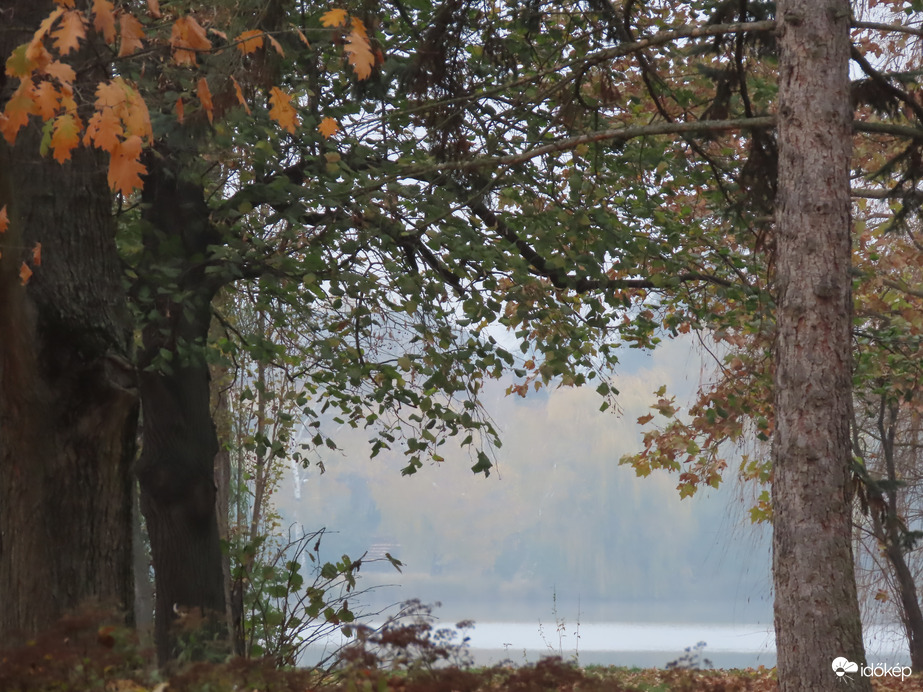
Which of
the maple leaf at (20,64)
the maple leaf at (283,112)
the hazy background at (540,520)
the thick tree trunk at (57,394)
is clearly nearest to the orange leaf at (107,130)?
the maple leaf at (20,64)

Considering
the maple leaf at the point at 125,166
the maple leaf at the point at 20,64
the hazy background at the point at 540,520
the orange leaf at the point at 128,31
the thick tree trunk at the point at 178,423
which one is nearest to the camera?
the maple leaf at the point at 20,64

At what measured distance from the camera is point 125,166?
351 cm

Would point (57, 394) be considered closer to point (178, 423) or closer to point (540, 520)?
point (178, 423)

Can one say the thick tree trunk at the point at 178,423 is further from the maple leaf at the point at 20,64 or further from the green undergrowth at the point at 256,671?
the green undergrowth at the point at 256,671

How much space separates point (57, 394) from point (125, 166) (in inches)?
88.0

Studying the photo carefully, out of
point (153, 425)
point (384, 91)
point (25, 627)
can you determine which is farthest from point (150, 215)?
point (25, 627)

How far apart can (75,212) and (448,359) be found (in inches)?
122

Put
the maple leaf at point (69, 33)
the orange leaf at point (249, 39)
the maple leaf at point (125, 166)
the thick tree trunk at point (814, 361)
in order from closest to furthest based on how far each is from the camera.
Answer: the maple leaf at point (69, 33), the maple leaf at point (125, 166), the orange leaf at point (249, 39), the thick tree trunk at point (814, 361)

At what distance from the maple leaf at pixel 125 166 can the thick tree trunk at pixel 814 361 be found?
3.61 m

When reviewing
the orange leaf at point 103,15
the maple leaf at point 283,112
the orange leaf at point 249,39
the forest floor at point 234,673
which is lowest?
the forest floor at point 234,673

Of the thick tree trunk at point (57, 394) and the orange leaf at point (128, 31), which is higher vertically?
the orange leaf at point (128, 31)

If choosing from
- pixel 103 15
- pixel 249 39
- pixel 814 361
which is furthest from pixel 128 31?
pixel 814 361

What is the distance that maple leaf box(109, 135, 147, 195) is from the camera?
344cm

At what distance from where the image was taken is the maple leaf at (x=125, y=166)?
3440 millimetres
